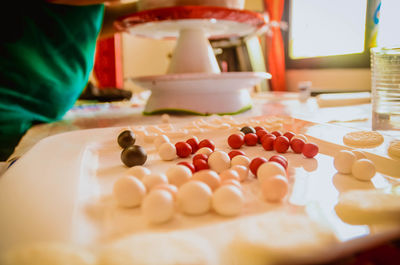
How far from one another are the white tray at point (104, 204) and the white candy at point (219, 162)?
0.22 ft

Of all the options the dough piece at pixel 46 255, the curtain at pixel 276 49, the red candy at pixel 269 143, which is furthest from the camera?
the curtain at pixel 276 49

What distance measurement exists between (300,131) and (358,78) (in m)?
1.53

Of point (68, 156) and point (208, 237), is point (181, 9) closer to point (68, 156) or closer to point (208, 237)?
point (68, 156)

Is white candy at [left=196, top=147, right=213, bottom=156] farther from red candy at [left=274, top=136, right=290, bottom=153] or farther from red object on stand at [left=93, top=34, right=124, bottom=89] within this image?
red object on stand at [left=93, top=34, right=124, bottom=89]

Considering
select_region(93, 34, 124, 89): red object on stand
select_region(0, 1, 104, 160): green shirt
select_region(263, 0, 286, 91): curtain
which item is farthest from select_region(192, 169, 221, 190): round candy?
select_region(93, 34, 124, 89): red object on stand

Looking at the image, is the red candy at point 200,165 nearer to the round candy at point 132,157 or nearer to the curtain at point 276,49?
the round candy at point 132,157

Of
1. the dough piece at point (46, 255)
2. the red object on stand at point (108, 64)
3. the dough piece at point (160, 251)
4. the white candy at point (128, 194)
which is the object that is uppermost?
the dough piece at point (46, 255)

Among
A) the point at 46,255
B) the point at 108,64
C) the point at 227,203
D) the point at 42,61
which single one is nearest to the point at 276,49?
the point at 108,64

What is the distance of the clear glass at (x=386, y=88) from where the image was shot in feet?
1.94

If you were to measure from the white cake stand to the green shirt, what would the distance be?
13 centimetres

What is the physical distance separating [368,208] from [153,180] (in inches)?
Result: 7.9

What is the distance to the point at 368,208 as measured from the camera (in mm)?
260

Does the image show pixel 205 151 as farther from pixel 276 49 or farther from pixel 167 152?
pixel 276 49

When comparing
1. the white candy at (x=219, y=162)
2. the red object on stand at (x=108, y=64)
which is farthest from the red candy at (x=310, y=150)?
the red object on stand at (x=108, y=64)
